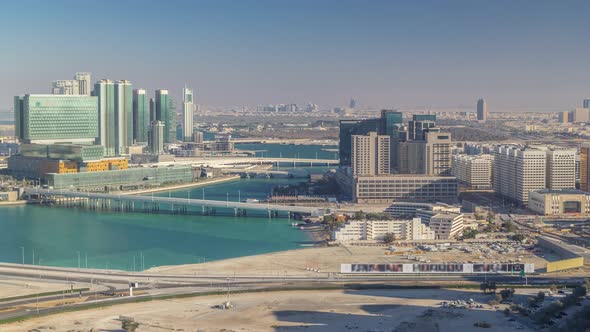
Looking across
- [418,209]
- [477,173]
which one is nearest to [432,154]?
[477,173]

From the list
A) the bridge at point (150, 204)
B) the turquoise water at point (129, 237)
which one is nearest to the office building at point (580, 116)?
the bridge at point (150, 204)

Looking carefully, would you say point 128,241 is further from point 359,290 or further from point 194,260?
point 359,290

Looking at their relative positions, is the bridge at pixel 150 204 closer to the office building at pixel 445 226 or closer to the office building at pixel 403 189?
the office building at pixel 403 189

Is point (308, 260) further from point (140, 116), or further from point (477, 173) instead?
point (140, 116)

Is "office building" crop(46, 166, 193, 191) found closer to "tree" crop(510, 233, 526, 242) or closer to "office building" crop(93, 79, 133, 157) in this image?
"office building" crop(93, 79, 133, 157)

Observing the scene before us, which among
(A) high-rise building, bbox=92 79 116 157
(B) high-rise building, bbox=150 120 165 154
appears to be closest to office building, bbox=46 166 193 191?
(A) high-rise building, bbox=92 79 116 157

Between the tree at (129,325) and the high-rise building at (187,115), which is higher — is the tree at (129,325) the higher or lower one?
the lower one

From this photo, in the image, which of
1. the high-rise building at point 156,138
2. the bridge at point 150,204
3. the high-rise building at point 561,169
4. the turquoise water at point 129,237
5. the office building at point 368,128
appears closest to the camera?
the turquoise water at point 129,237
